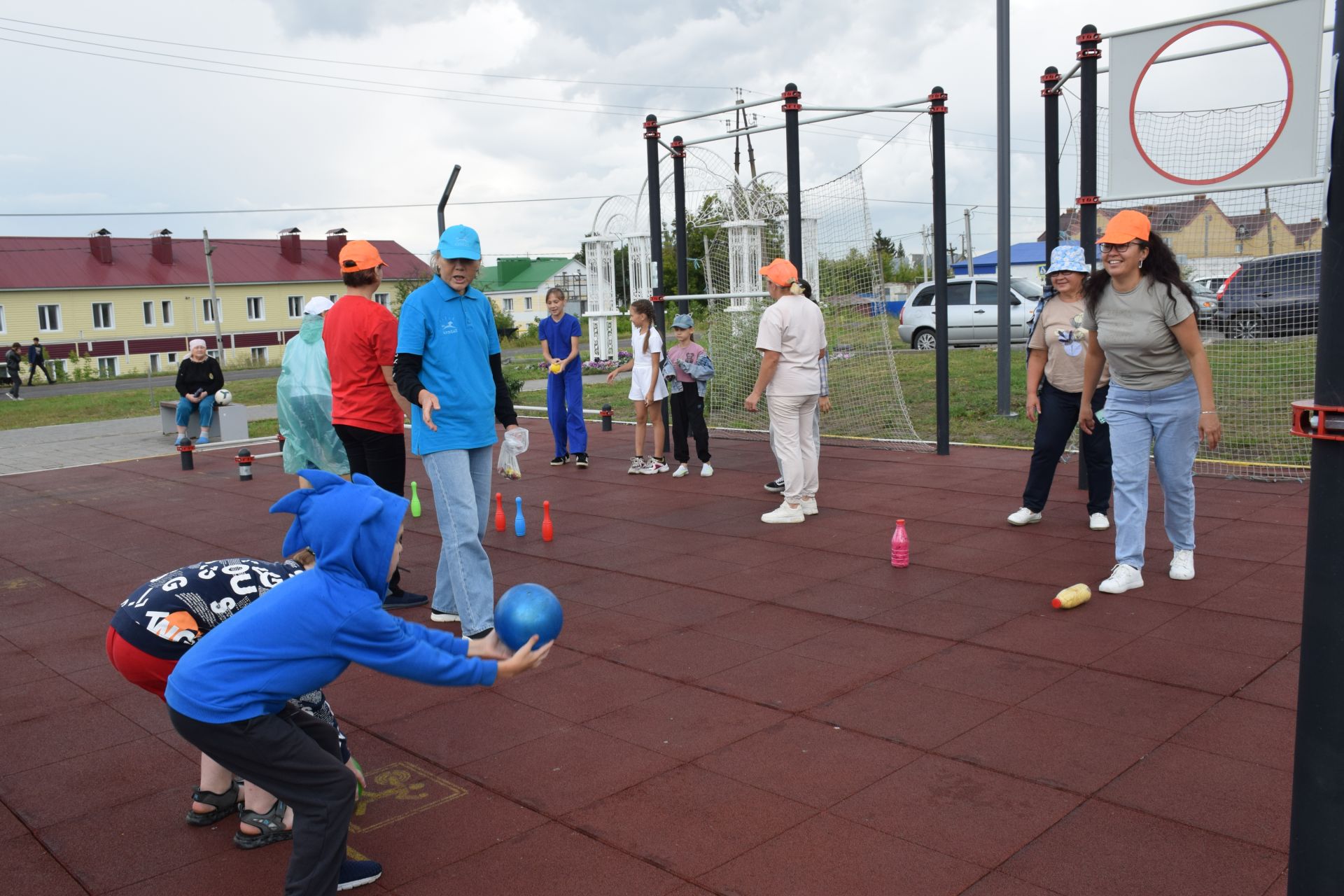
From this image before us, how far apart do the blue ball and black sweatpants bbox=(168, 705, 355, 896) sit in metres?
0.78

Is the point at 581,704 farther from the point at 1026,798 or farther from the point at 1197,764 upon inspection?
the point at 1197,764

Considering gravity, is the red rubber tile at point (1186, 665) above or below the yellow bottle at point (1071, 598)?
below

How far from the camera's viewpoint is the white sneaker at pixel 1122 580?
627 cm

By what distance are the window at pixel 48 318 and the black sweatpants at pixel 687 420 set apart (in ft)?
194

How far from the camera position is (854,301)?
1312 cm

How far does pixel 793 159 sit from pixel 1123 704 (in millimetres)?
7943

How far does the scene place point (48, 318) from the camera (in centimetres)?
5944

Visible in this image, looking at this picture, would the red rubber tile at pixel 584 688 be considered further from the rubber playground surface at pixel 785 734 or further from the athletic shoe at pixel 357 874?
the athletic shoe at pixel 357 874

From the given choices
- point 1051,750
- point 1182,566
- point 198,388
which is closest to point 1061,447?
point 1182,566

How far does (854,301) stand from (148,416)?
18459 millimetres

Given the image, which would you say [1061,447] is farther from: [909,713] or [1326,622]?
[1326,622]

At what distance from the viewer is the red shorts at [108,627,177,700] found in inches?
143

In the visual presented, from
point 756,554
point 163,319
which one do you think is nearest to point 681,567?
point 756,554

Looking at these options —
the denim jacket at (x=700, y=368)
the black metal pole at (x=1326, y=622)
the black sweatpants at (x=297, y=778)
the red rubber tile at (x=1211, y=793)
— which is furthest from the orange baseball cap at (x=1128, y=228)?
the denim jacket at (x=700, y=368)
